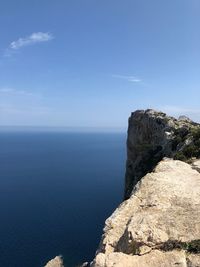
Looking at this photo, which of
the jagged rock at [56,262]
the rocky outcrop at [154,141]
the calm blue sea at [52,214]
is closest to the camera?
the rocky outcrop at [154,141]

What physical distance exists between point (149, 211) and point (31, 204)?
115742 mm

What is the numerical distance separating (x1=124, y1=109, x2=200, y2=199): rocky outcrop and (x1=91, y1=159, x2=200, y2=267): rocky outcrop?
19.9m

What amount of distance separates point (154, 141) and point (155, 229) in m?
55.7

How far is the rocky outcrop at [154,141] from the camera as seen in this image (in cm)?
5056

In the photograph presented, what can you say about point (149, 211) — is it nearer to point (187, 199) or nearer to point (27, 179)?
point (187, 199)

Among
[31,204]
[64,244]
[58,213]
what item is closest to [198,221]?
[64,244]

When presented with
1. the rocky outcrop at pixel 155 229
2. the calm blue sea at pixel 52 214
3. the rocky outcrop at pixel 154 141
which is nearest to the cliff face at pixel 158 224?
the rocky outcrop at pixel 155 229

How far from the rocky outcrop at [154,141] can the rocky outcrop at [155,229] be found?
784 inches

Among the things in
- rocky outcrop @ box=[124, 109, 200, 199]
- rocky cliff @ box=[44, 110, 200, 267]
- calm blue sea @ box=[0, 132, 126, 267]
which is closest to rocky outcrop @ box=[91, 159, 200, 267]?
rocky cliff @ box=[44, 110, 200, 267]

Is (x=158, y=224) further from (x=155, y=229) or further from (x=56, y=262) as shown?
(x=56, y=262)

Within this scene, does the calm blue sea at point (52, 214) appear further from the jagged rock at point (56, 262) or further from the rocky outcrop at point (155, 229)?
the rocky outcrop at point (155, 229)

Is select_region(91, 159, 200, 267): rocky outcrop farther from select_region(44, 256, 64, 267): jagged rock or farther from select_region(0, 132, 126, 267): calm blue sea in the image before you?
select_region(0, 132, 126, 267): calm blue sea

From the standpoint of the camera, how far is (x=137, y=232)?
710 inches

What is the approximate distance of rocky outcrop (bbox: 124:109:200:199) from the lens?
50562 mm
